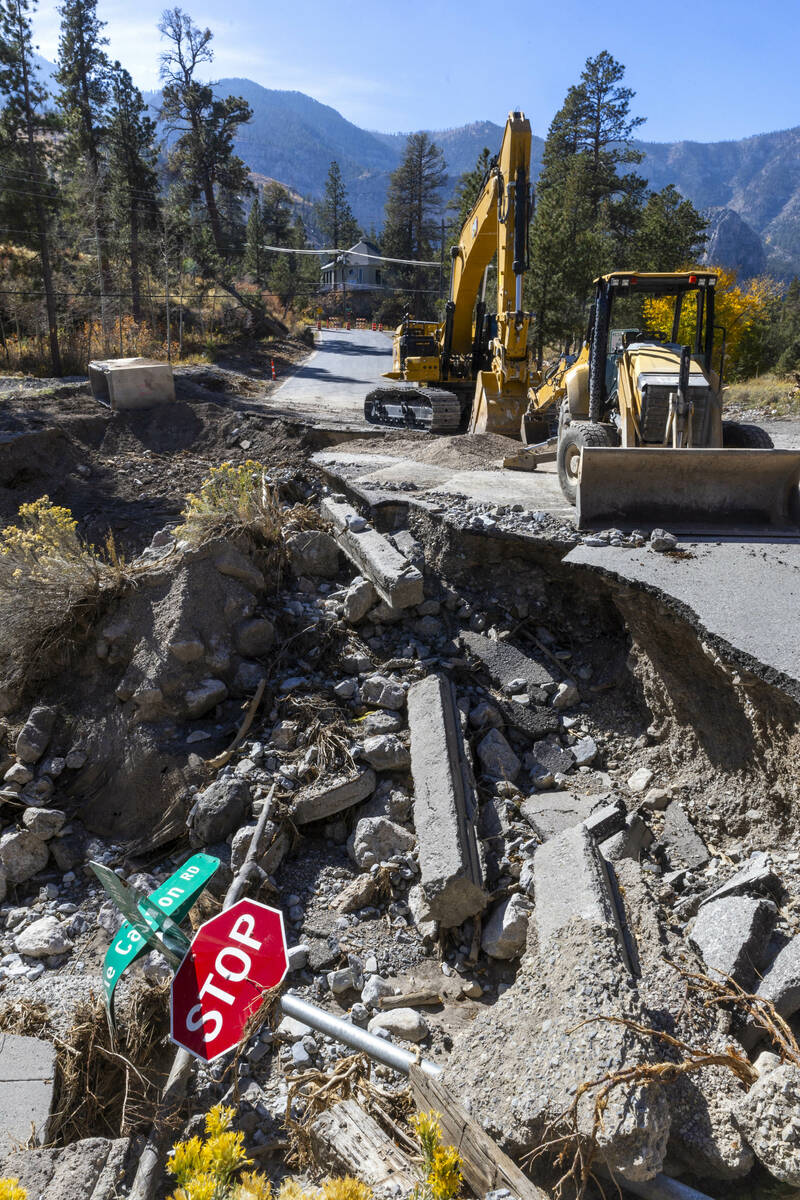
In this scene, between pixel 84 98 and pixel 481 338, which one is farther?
pixel 84 98

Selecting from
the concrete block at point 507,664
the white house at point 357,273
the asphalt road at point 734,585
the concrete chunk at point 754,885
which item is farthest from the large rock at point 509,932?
the white house at point 357,273

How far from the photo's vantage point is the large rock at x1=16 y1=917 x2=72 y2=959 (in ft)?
15.1

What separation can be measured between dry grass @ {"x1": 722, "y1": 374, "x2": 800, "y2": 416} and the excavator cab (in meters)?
8.42

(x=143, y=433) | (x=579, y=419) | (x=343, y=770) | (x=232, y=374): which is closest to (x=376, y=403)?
(x=143, y=433)

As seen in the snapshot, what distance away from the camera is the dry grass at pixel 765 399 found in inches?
701

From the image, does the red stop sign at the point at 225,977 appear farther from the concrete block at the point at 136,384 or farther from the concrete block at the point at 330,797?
the concrete block at the point at 136,384

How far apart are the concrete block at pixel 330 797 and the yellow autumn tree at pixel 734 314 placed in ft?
60.8

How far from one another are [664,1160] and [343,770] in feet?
9.41

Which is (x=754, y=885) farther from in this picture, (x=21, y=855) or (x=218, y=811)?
(x=21, y=855)

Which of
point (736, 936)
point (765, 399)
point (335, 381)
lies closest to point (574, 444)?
point (736, 936)

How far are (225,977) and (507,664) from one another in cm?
329

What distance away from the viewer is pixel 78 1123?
3.66 m

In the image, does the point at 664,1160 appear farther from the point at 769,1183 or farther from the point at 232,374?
the point at 232,374

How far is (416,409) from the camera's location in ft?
45.9
